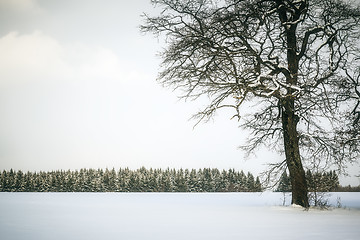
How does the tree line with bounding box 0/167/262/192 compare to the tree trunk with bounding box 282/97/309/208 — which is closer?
the tree trunk with bounding box 282/97/309/208

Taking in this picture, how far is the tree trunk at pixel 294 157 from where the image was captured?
9.77 m

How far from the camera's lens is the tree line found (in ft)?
260

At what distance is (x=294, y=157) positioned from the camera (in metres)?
10.1

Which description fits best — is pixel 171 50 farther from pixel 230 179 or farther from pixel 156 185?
pixel 230 179

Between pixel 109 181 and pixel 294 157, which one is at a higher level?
pixel 294 157

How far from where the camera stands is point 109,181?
8044cm

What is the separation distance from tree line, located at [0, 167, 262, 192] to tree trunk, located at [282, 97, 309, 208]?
71.3 metres

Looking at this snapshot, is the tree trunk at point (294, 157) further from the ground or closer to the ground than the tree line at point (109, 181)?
further from the ground

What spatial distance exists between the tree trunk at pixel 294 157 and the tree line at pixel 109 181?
234 feet

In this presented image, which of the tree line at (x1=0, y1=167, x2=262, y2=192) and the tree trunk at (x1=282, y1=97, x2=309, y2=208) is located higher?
the tree trunk at (x1=282, y1=97, x2=309, y2=208)

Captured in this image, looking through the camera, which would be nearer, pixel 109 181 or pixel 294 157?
pixel 294 157

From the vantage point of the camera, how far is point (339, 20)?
9.54 m

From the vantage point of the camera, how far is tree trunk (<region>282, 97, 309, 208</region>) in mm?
9766

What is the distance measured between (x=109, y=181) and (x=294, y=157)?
77.1 m
